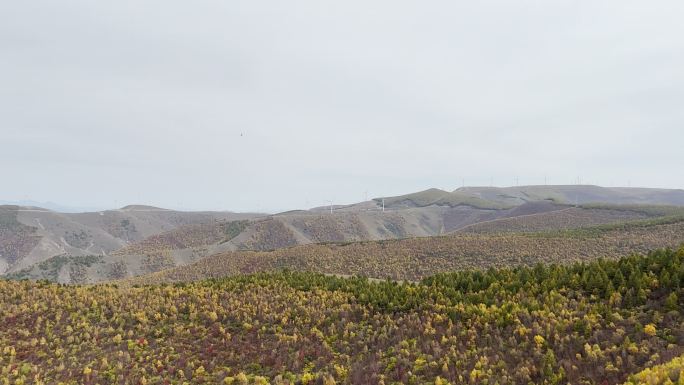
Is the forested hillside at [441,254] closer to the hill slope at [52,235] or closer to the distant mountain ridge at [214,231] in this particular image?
the distant mountain ridge at [214,231]

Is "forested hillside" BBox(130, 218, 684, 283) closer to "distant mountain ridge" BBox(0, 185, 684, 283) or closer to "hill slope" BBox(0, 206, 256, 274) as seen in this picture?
"distant mountain ridge" BBox(0, 185, 684, 283)

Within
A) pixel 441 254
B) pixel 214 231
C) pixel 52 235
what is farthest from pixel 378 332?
pixel 52 235

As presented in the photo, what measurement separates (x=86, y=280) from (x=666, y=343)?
10027 cm

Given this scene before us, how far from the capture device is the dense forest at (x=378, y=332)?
1136 cm

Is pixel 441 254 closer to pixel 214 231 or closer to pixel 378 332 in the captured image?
pixel 378 332

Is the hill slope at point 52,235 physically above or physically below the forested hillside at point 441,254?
below

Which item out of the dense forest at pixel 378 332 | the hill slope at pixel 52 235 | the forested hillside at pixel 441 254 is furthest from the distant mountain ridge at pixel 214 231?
the dense forest at pixel 378 332

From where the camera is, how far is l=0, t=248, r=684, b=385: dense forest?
11.4m

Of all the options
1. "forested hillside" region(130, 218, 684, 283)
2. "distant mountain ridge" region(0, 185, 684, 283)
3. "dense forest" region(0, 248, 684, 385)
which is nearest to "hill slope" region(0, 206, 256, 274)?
"distant mountain ridge" region(0, 185, 684, 283)

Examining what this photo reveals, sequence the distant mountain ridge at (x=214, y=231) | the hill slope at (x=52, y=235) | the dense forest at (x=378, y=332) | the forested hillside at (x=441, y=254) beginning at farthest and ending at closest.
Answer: the hill slope at (x=52, y=235) → the distant mountain ridge at (x=214, y=231) → the forested hillside at (x=441, y=254) → the dense forest at (x=378, y=332)

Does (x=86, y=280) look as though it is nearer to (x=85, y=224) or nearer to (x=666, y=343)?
(x=666, y=343)

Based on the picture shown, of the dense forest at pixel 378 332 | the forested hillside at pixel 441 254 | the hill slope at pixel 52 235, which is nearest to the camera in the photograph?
the dense forest at pixel 378 332

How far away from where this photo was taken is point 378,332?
51.4 ft

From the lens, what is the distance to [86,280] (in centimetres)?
8331
